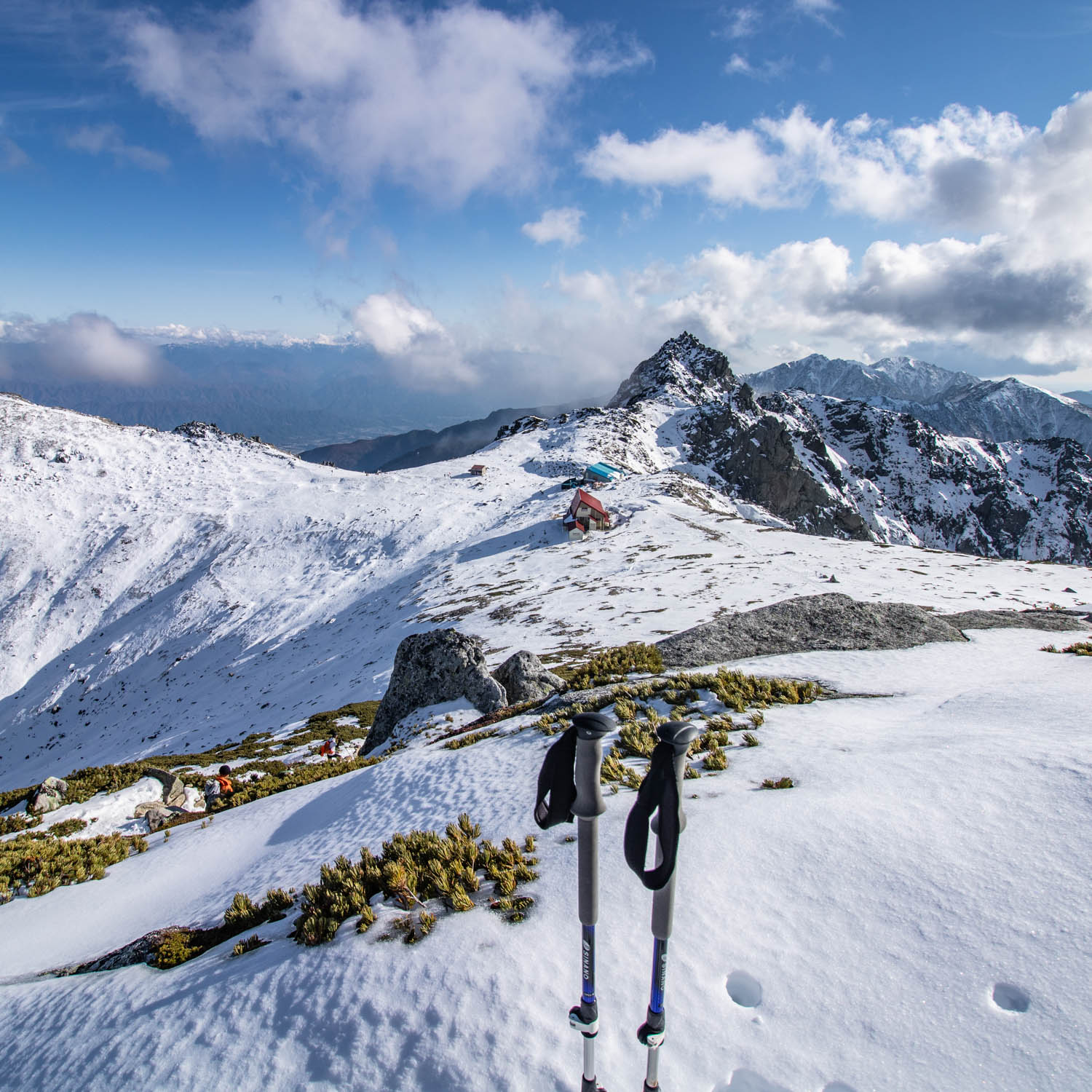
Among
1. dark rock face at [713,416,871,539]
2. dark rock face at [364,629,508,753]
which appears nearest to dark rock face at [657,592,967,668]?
dark rock face at [364,629,508,753]

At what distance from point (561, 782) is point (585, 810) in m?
0.23

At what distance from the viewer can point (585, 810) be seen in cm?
325

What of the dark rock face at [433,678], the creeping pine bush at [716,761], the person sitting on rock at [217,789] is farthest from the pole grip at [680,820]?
the person sitting on rock at [217,789]

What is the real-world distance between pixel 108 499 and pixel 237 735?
56779 millimetres

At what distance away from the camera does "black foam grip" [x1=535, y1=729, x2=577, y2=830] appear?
336 cm

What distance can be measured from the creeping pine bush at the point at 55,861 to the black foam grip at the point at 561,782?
41.9ft

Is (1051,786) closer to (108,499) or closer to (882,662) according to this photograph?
(882,662)

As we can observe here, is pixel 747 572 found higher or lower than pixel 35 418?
lower

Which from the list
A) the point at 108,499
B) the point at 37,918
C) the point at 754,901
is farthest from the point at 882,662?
the point at 108,499

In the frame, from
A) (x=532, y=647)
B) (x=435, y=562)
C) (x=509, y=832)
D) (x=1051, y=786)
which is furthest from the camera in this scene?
(x=435, y=562)

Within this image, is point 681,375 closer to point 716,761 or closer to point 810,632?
point 810,632

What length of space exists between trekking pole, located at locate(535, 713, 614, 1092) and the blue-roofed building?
73533 millimetres

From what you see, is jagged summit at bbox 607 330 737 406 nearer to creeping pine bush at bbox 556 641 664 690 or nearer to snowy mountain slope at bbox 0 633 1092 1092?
creeping pine bush at bbox 556 641 664 690

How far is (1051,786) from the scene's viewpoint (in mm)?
5918
